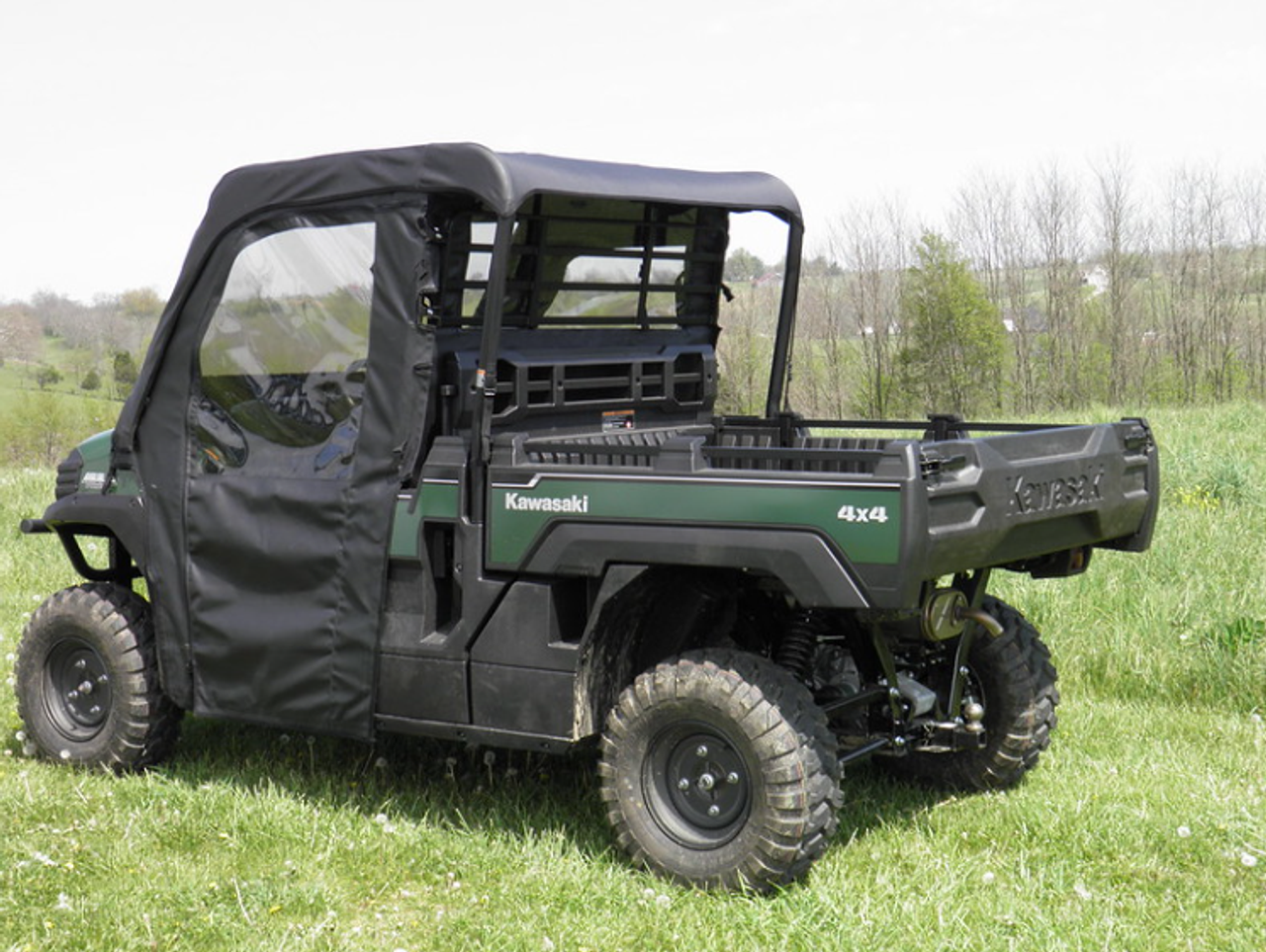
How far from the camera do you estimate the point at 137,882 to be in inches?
174

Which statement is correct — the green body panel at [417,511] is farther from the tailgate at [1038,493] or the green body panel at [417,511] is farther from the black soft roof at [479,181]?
the tailgate at [1038,493]

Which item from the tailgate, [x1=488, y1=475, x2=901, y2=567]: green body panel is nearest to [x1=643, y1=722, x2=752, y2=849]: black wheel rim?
[x1=488, y1=475, x2=901, y2=567]: green body panel

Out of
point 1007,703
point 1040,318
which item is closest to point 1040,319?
point 1040,318

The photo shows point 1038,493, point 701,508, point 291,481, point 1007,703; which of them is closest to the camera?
point 701,508

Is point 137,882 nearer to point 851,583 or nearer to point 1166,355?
point 851,583

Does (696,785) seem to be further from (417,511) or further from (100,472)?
(100,472)

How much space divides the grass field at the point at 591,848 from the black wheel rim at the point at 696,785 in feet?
0.64

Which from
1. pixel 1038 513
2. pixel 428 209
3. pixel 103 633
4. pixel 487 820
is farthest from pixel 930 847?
pixel 103 633

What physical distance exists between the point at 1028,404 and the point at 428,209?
137 feet

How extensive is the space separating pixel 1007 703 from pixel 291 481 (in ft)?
8.28

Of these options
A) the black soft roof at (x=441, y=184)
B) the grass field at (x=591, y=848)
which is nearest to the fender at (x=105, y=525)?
the black soft roof at (x=441, y=184)

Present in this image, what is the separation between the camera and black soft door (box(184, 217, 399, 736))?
4.82m

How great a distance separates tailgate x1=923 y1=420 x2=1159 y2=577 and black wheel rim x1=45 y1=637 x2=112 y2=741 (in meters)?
3.34

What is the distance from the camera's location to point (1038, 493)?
170 inches
